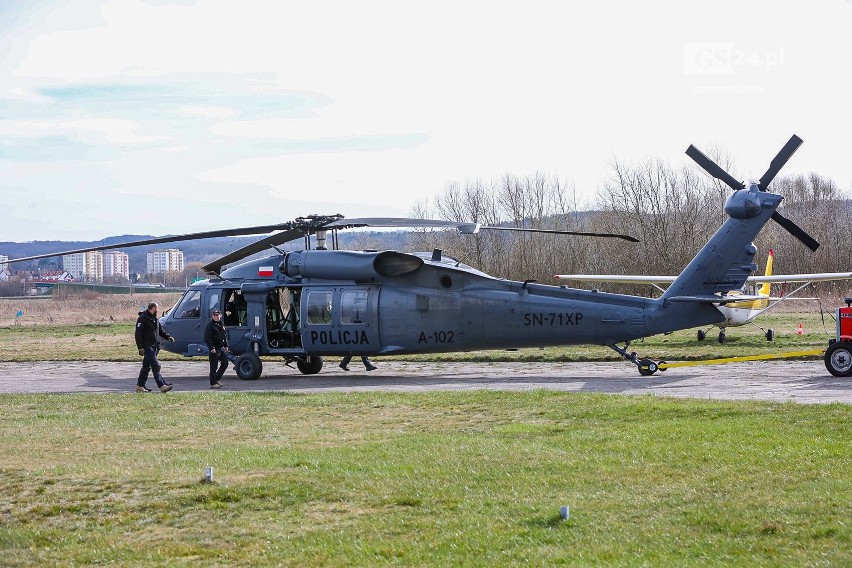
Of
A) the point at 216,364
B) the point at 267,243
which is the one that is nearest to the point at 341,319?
the point at 267,243

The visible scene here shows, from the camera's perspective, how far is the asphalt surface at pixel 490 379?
16766mm

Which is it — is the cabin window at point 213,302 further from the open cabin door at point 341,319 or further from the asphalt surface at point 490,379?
the open cabin door at point 341,319

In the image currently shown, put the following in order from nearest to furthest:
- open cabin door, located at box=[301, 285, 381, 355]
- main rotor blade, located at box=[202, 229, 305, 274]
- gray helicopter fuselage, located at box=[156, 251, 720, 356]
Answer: gray helicopter fuselage, located at box=[156, 251, 720, 356]
open cabin door, located at box=[301, 285, 381, 355]
main rotor blade, located at box=[202, 229, 305, 274]

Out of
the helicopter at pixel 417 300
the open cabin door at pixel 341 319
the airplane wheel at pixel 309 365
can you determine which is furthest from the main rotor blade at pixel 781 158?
the airplane wheel at pixel 309 365

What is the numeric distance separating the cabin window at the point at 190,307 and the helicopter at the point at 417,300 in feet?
0.08

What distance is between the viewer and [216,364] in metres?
20.7

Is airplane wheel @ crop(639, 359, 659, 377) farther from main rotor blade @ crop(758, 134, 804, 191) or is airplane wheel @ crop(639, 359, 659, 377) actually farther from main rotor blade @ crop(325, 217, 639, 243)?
main rotor blade @ crop(758, 134, 804, 191)

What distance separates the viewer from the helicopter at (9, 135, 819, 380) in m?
19.4

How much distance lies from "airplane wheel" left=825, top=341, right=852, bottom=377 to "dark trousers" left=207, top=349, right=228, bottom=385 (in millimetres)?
12391

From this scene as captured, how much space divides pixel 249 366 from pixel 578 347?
10.2 m

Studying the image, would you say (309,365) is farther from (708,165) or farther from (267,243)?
(708,165)

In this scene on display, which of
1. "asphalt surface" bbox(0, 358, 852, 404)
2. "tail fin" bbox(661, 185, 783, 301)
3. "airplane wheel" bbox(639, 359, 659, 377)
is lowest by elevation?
"asphalt surface" bbox(0, 358, 852, 404)

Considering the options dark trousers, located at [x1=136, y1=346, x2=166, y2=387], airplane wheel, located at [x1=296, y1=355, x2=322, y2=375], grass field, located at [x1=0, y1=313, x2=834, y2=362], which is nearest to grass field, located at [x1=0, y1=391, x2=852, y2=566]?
dark trousers, located at [x1=136, y1=346, x2=166, y2=387]

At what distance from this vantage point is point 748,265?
19.4 m
